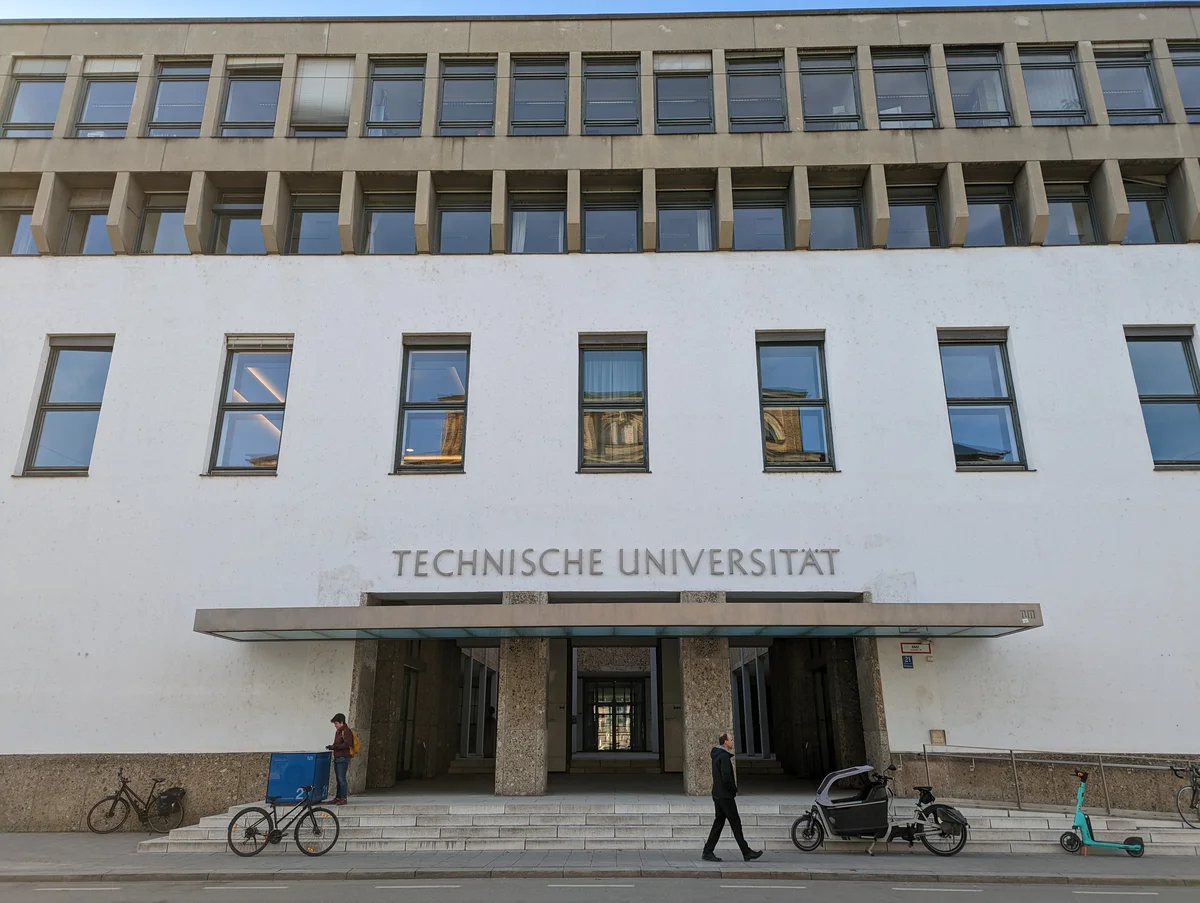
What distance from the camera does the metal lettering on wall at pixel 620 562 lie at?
1448cm

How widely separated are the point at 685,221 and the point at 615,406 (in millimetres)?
4253

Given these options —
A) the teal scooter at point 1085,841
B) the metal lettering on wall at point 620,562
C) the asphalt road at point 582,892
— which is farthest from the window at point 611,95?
the teal scooter at point 1085,841

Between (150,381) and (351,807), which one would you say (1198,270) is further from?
(150,381)

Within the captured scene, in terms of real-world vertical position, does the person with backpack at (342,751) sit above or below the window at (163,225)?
below

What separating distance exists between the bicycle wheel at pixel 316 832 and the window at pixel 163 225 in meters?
11.2

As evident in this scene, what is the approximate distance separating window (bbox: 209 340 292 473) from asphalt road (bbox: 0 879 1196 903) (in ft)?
24.5

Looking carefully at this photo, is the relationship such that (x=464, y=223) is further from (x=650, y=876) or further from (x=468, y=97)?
(x=650, y=876)

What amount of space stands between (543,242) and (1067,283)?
10.0 metres

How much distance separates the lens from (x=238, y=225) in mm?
17172

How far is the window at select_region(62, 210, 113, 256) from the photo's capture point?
16.9m

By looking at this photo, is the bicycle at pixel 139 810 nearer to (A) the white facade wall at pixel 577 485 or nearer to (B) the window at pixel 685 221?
(A) the white facade wall at pixel 577 485

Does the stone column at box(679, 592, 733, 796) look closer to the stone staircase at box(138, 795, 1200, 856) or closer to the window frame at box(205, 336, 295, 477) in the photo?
the stone staircase at box(138, 795, 1200, 856)

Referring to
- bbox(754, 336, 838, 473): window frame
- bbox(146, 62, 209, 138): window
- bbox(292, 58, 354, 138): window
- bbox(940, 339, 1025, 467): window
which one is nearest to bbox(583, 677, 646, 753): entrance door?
bbox(754, 336, 838, 473): window frame

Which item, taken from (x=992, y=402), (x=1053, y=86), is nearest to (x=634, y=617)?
(x=992, y=402)
